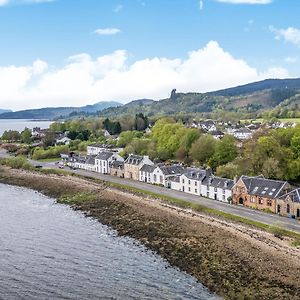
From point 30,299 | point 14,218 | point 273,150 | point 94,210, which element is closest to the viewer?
point 30,299

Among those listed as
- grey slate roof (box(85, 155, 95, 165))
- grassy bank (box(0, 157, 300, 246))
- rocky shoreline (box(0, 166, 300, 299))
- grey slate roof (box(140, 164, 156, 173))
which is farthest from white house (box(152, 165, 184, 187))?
grey slate roof (box(85, 155, 95, 165))

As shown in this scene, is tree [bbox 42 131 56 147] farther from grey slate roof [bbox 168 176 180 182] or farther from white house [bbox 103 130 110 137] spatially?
grey slate roof [bbox 168 176 180 182]

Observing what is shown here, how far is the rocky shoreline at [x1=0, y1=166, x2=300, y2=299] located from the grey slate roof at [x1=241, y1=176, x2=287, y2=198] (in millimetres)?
7732

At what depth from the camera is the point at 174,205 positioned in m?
57.1

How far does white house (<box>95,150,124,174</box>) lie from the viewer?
86.9 metres

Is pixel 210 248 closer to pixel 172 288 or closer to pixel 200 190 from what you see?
pixel 172 288

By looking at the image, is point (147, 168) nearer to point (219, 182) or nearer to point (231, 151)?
point (231, 151)

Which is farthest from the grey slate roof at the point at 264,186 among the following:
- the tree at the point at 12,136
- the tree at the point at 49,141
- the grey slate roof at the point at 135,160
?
the tree at the point at 12,136

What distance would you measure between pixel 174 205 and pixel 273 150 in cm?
1686

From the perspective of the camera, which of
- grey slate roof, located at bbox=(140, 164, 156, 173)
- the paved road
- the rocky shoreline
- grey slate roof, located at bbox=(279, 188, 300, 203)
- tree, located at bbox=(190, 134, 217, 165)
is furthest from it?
tree, located at bbox=(190, 134, 217, 165)

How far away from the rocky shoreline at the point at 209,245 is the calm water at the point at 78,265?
165cm

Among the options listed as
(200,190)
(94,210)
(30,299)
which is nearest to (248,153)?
(200,190)

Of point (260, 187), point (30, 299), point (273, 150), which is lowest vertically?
point (30, 299)

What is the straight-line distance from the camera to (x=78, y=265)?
37.4 m
